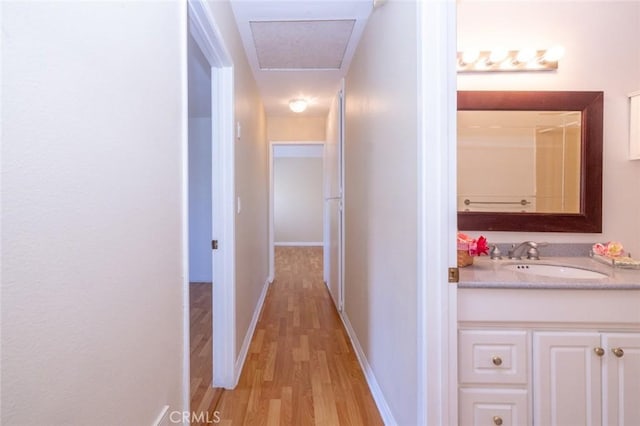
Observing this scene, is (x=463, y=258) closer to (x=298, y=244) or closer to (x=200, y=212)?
(x=200, y=212)

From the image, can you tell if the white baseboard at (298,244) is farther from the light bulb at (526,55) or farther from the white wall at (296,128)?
the light bulb at (526,55)

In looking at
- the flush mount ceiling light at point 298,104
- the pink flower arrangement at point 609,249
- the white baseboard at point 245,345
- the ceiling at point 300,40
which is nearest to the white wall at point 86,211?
the white baseboard at point 245,345

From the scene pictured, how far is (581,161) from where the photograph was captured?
176 cm

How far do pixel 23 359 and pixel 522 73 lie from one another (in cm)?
239

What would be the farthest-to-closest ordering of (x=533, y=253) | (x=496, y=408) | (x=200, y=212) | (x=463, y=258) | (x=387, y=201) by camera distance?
(x=200, y=212) → (x=533, y=253) → (x=387, y=201) → (x=463, y=258) → (x=496, y=408)

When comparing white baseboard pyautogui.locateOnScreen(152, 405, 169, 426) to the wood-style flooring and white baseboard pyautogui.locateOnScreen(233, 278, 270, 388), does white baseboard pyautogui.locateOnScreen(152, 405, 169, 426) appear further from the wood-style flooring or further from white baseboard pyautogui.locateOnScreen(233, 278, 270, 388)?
white baseboard pyautogui.locateOnScreen(233, 278, 270, 388)

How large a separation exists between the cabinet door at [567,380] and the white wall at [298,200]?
6.83 meters

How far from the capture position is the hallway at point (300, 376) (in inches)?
65.2

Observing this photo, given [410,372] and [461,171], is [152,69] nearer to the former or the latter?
[410,372]

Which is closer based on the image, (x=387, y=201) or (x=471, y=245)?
(x=471, y=245)

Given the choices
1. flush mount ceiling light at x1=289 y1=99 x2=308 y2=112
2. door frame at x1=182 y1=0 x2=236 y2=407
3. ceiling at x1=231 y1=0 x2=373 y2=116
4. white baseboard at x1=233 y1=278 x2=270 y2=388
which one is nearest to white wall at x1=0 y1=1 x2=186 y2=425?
door frame at x1=182 y1=0 x2=236 y2=407

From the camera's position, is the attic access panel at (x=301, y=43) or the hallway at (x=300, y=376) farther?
the attic access panel at (x=301, y=43)

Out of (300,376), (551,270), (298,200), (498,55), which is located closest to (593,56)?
(498,55)

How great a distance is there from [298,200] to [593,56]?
6.65 meters
